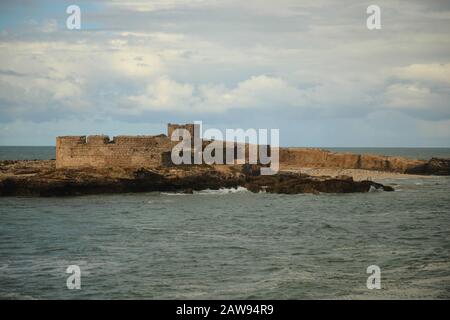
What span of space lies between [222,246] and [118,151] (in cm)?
1484

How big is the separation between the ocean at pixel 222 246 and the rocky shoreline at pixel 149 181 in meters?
0.63

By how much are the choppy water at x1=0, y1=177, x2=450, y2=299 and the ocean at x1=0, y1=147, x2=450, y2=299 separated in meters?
0.03

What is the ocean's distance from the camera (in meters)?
16.6

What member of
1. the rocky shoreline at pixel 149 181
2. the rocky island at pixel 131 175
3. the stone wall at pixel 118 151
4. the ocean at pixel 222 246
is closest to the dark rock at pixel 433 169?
the rocky island at pixel 131 175

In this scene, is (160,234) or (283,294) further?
(160,234)

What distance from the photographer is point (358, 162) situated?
5297 cm

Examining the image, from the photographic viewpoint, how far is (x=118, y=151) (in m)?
35.6

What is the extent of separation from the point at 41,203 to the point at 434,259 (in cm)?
1671

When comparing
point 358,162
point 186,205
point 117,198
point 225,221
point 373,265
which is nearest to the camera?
point 373,265

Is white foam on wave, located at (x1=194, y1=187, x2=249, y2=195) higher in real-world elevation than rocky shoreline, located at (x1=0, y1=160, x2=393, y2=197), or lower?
lower

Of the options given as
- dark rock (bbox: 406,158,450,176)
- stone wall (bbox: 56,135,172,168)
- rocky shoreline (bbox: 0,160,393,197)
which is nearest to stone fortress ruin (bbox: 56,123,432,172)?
stone wall (bbox: 56,135,172,168)

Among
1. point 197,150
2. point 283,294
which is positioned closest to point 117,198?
point 197,150

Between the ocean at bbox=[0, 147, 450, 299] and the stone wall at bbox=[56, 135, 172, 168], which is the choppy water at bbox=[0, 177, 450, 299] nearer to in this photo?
the ocean at bbox=[0, 147, 450, 299]
